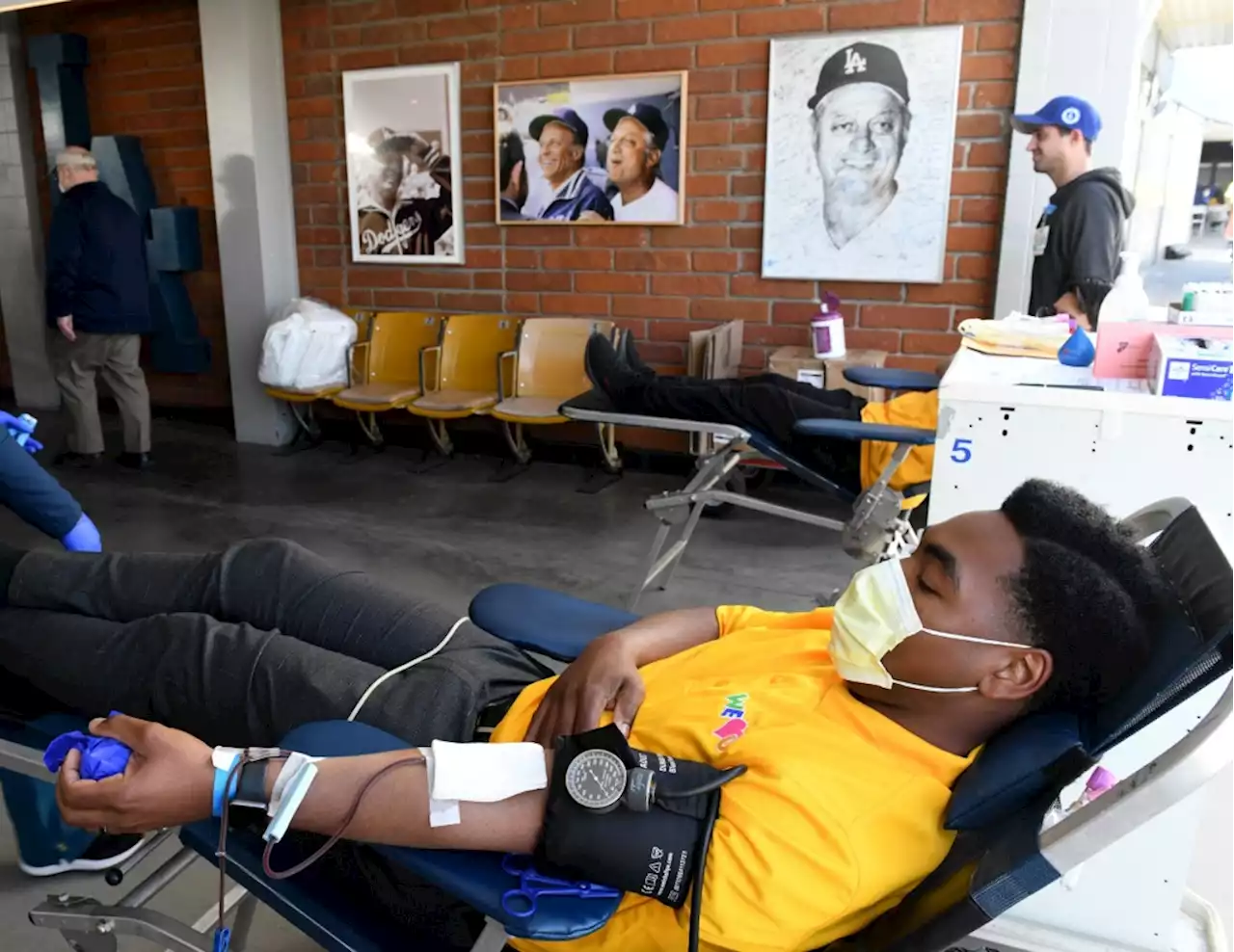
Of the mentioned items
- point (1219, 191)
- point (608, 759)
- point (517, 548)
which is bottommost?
point (517, 548)

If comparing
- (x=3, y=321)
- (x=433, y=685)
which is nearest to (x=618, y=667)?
(x=433, y=685)

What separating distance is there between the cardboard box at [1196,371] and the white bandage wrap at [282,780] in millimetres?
1414

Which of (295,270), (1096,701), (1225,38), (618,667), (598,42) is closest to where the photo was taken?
(1096,701)

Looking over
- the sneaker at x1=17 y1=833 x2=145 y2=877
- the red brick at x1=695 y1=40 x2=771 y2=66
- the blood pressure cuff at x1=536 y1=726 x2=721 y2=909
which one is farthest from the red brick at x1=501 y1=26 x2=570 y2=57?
the blood pressure cuff at x1=536 y1=726 x2=721 y2=909

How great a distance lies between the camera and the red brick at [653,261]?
4684mm

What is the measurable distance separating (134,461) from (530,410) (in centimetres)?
216

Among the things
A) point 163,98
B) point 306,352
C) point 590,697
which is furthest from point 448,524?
point 163,98

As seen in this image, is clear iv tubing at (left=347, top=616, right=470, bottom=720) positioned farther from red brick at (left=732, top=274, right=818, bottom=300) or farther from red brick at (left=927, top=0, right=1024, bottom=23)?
red brick at (left=927, top=0, right=1024, bottom=23)

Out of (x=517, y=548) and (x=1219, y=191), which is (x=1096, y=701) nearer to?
(x=517, y=548)

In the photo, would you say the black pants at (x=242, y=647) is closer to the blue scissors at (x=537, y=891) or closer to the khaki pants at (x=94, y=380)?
the blue scissors at (x=537, y=891)

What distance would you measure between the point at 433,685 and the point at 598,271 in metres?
3.72

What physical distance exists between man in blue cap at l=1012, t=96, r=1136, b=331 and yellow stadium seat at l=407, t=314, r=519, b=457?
2.62 meters

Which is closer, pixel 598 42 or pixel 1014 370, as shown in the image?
pixel 1014 370

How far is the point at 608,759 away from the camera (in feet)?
3.31
